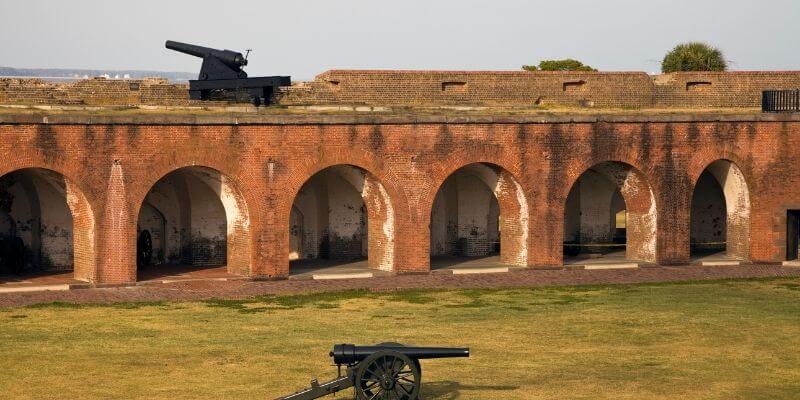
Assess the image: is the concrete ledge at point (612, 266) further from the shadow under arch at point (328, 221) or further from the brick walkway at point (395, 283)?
the shadow under arch at point (328, 221)

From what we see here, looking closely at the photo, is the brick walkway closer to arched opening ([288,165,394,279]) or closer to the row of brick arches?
the row of brick arches

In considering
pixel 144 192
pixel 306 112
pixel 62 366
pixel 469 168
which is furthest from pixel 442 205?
pixel 62 366

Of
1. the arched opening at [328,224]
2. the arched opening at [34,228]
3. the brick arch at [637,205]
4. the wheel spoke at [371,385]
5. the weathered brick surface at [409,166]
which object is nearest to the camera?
the wheel spoke at [371,385]

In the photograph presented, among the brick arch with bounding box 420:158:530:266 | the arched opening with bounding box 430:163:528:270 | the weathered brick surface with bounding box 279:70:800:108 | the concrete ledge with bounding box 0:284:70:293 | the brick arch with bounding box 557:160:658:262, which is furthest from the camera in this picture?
the arched opening with bounding box 430:163:528:270

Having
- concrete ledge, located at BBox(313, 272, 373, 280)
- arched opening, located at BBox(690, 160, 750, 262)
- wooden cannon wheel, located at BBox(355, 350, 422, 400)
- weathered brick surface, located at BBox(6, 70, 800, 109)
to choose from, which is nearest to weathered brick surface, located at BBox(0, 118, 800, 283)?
arched opening, located at BBox(690, 160, 750, 262)

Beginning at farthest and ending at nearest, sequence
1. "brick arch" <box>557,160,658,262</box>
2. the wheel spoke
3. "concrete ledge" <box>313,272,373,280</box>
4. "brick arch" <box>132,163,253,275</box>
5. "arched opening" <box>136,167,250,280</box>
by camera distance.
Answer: "brick arch" <box>557,160,658,262</box>
"arched opening" <box>136,167,250,280</box>
"concrete ledge" <box>313,272,373,280</box>
"brick arch" <box>132,163,253,275</box>
the wheel spoke

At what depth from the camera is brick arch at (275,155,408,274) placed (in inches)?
1040

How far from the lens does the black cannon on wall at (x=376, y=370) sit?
49.9 feet

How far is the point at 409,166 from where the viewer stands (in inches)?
1069

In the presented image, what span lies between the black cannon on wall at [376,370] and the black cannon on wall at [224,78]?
43.3 ft

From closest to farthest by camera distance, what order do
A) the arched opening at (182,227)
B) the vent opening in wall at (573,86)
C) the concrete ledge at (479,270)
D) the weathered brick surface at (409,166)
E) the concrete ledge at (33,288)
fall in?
the concrete ledge at (33,288)
the weathered brick surface at (409,166)
the concrete ledge at (479,270)
the arched opening at (182,227)
the vent opening in wall at (573,86)

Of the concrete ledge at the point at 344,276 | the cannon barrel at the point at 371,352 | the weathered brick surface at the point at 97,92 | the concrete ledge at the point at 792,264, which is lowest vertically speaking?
the cannon barrel at the point at 371,352

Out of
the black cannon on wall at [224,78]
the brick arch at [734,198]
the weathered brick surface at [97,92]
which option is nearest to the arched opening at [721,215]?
the brick arch at [734,198]

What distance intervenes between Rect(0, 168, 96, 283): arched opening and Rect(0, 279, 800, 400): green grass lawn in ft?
13.1
